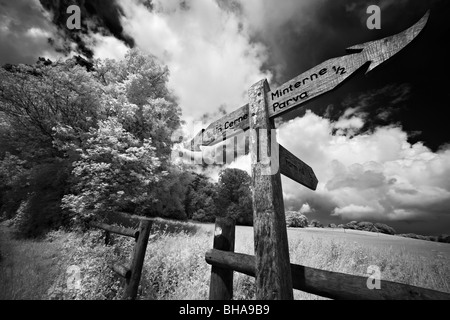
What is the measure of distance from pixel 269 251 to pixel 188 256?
4.21 meters

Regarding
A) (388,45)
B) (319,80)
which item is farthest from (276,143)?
(388,45)

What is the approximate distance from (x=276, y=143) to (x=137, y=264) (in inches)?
133

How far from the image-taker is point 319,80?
2.19 m

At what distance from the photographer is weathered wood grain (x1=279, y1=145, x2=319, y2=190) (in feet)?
7.83

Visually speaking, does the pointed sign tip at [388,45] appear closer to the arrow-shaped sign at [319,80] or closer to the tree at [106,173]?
the arrow-shaped sign at [319,80]

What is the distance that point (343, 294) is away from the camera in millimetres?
1842

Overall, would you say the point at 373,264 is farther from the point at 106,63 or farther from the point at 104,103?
the point at 106,63

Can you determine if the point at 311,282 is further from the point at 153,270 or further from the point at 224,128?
the point at 153,270

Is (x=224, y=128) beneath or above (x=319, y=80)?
beneath

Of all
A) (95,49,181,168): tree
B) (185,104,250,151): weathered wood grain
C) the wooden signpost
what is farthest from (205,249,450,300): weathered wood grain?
(95,49,181,168): tree

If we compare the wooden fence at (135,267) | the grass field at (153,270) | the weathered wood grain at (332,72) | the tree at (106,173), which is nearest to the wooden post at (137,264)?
the wooden fence at (135,267)

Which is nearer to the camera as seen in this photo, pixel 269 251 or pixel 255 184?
pixel 269 251

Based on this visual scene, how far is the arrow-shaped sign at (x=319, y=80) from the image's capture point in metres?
1.73
